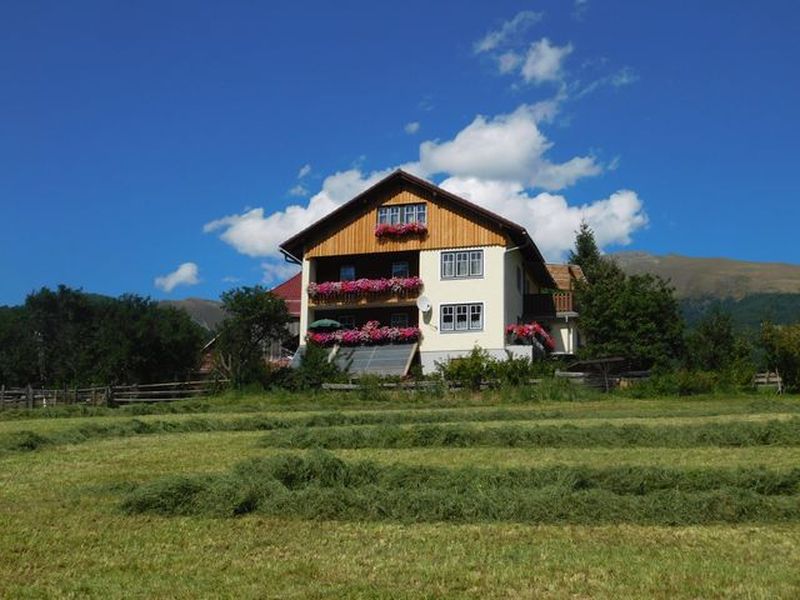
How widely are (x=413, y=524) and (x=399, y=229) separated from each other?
36.4 metres

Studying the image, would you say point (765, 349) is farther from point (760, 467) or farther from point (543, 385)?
point (760, 467)

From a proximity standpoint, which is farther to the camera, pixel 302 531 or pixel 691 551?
pixel 302 531

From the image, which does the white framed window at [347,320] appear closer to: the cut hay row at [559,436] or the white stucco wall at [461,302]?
the white stucco wall at [461,302]

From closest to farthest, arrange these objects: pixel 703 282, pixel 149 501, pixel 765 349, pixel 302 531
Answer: pixel 302 531 < pixel 149 501 < pixel 765 349 < pixel 703 282

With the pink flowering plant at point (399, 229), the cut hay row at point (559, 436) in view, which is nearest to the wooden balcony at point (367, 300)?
the pink flowering plant at point (399, 229)

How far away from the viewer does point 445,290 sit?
44.0 metres

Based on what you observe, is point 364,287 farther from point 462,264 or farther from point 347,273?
point 462,264

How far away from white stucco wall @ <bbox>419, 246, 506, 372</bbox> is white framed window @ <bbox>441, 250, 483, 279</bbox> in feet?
0.75

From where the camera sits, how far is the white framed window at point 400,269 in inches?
1823

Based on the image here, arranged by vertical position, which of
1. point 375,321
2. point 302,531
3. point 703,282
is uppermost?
point 703,282

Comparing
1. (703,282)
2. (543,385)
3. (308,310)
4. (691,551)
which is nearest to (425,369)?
(308,310)

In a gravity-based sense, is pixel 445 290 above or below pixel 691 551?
above

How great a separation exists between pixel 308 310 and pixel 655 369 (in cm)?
1862

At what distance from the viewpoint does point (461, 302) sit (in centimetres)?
4369
